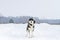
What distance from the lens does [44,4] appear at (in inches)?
52.4

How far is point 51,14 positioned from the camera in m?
1.34

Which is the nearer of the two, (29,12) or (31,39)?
(31,39)

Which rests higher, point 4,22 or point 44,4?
point 44,4

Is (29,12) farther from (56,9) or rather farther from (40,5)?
(56,9)

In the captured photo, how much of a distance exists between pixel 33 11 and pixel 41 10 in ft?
0.22

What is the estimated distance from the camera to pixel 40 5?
4.36 ft

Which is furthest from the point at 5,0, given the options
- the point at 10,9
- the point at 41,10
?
the point at 41,10

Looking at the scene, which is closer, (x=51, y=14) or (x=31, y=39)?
(x=31, y=39)

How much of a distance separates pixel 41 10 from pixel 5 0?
0.31 m

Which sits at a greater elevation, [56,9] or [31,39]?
[56,9]

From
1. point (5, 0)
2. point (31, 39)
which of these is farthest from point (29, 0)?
point (31, 39)

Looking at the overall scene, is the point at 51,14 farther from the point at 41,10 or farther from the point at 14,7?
the point at 14,7

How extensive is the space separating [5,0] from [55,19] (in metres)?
0.44

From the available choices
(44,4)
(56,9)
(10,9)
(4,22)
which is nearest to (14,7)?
(10,9)
